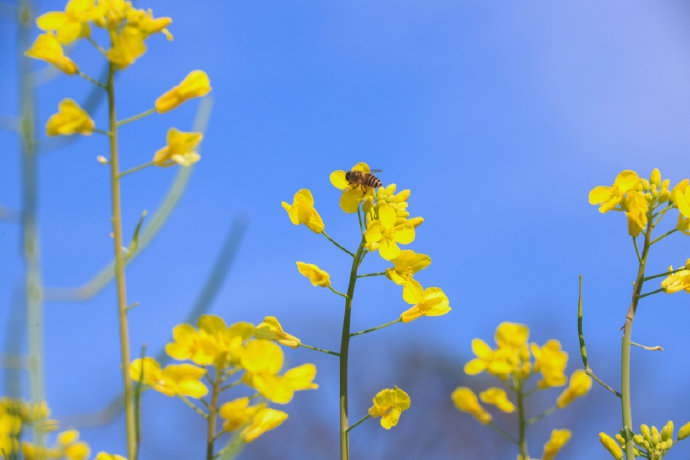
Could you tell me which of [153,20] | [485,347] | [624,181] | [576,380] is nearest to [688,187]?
[624,181]

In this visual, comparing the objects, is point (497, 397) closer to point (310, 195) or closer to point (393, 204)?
point (393, 204)

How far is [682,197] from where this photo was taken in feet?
6.08

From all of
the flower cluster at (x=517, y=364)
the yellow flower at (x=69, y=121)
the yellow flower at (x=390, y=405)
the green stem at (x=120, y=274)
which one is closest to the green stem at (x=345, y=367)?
the yellow flower at (x=390, y=405)

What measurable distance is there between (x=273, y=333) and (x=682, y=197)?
128 centimetres

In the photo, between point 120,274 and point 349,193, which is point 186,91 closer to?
point 120,274

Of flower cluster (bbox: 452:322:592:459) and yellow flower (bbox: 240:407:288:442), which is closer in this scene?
yellow flower (bbox: 240:407:288:442)

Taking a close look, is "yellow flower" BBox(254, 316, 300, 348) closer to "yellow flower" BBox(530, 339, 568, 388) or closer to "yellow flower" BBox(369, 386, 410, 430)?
"yellow flower" BBox(369, 386, 410, 430)

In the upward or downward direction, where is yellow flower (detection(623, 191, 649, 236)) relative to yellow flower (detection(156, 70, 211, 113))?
upward

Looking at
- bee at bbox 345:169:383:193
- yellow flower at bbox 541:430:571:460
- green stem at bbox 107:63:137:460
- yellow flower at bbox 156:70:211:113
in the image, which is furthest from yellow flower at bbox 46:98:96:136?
yellow flower at bbox 541:430:571:460

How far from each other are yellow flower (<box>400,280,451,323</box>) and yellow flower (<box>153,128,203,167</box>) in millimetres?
693

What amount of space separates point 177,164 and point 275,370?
50cm

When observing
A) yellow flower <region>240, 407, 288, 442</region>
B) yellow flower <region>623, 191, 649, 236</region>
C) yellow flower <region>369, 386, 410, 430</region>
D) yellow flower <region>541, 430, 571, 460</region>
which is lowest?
yellow flower <region>240, 407, 288, 442</region>

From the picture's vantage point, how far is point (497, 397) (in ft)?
4.24

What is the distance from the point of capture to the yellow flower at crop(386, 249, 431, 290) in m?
1.70
